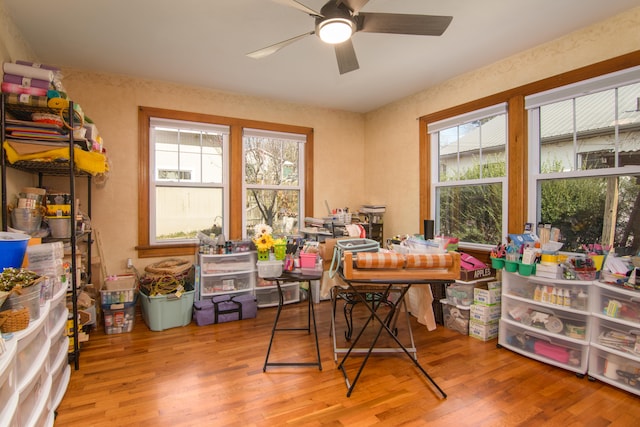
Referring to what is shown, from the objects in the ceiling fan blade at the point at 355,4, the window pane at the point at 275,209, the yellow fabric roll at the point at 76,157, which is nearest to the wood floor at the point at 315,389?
the yellow fabric roll at the point at 76,157

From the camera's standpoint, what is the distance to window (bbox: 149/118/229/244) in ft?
13.2

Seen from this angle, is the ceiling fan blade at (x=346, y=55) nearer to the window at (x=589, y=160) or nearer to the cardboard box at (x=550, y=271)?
the window at (x=589, y=160)

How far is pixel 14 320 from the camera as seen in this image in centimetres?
146

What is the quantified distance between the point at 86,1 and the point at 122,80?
57.3 inches

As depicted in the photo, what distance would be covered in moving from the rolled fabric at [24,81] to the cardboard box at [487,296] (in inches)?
154

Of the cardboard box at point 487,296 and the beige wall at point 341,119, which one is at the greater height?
the beige wall at point 341,119

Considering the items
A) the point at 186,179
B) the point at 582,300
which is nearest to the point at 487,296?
the point at 582,300

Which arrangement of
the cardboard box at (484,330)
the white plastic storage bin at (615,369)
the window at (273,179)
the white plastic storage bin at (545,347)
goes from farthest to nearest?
the window at (273,179) → the cardboard box at (484,330) → the white plastic storage bin at (545,347) → the white plastic storage bin at (615,369)

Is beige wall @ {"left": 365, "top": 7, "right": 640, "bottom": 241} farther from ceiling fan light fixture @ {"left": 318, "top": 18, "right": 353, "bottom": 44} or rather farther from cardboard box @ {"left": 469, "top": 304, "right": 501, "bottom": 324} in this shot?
ceiling fan light fixture @ {"left": 318, "top": 18, "right": 353, "bottom": 44}

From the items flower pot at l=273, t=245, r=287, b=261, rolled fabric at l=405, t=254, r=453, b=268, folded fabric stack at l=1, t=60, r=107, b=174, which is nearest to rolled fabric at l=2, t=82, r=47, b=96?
folded fabric stack at l=1, t=60, r=107, b=174

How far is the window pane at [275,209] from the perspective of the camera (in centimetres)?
457

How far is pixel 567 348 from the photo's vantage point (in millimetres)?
2584

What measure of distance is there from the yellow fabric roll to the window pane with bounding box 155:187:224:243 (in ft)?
3.98

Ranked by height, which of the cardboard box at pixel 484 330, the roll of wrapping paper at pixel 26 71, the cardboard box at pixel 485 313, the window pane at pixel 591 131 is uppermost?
the roll of wrapping paper at pixel 26 71
